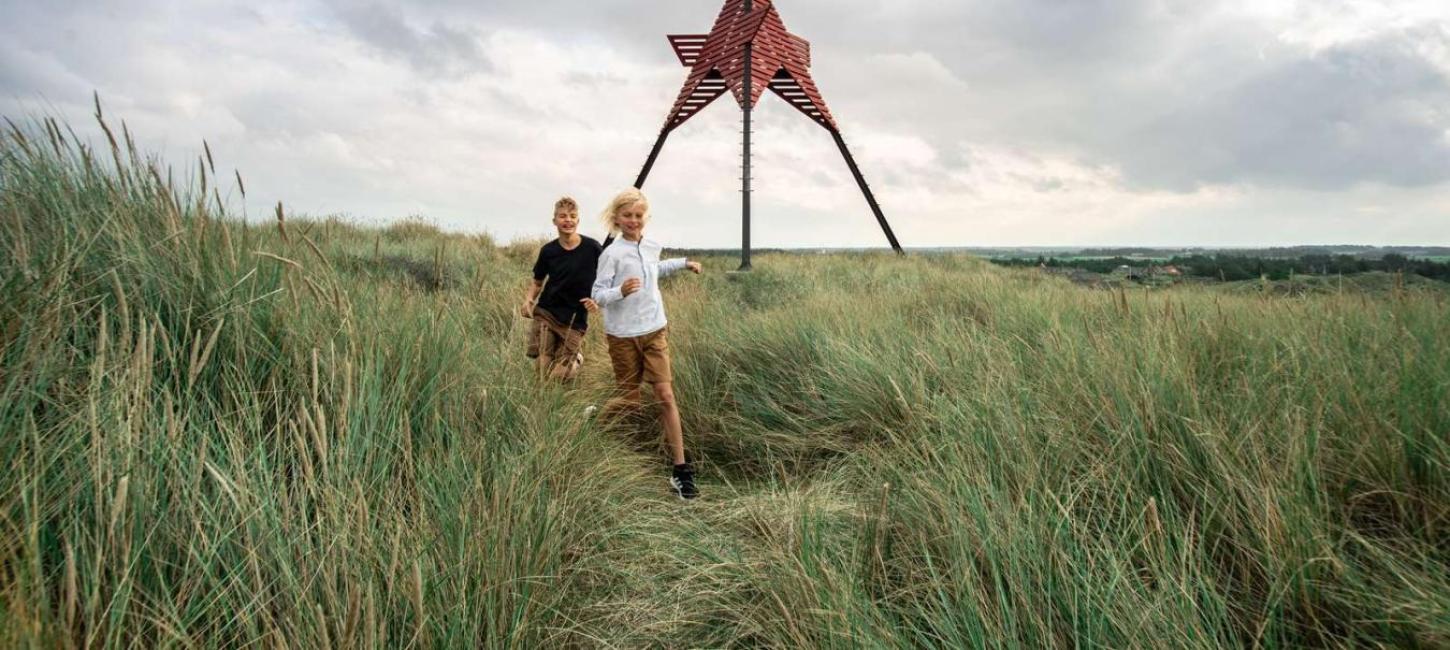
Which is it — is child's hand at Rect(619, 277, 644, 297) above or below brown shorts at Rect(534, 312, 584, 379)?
above

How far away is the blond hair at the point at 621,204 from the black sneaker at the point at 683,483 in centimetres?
157

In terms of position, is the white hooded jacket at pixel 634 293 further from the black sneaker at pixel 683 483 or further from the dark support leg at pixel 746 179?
the dark support leg at pixel 746 179

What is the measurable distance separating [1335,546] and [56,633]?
315 cm

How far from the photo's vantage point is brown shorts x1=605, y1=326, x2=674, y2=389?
14.6ft

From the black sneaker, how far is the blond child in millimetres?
103

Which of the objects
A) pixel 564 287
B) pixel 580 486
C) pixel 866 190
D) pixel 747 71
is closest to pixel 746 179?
pixel 747 71

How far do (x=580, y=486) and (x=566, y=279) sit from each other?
2526 millimetres

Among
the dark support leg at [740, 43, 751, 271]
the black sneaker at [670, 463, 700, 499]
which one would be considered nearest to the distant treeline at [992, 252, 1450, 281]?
the black sneaker at [670, 463, 700, 499]

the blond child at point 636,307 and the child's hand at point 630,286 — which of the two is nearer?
the child's hand at point 630,286

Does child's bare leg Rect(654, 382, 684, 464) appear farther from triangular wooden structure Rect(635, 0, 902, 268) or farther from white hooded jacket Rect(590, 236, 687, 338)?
triangular wooden structure Rect(635, 0, 902, 268)

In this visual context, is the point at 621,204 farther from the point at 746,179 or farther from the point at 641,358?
the point at 746,179

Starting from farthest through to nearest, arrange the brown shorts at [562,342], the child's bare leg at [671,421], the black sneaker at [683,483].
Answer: the brown shorts at [562,342] → the child's bare leg at [671,421] → the black sneaker at [683,483]

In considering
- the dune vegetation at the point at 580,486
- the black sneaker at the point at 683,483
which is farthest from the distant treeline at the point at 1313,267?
the black sneaker at the point at 683,483

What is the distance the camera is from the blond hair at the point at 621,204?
15.0 feet
